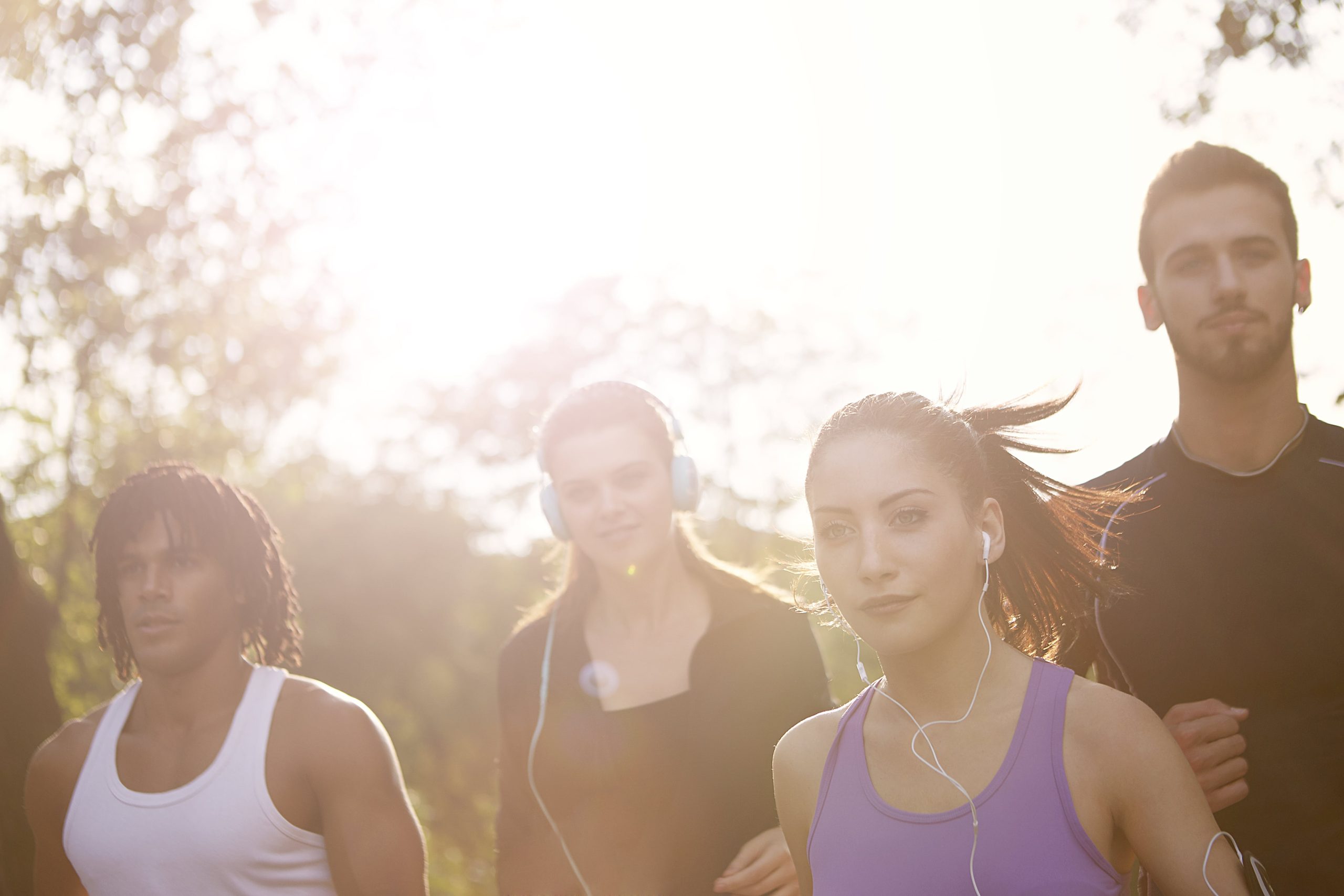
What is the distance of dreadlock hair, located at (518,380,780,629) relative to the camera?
13.6 feet

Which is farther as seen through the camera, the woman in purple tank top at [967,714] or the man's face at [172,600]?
the man's face at [172,600]

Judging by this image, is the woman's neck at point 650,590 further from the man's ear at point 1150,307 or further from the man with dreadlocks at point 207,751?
the man's ear at point 1150,307

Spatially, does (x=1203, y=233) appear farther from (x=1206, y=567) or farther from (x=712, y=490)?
(x=712, y=490)

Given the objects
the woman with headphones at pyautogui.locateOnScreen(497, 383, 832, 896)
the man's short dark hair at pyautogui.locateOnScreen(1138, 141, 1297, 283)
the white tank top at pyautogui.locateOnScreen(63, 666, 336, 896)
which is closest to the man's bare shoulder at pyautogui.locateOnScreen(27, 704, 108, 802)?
the white tank top at pyautogui.locateOnScreen(63, 666, 336, 896)

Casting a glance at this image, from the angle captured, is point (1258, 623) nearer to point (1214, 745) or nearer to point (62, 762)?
point (1214, 745)

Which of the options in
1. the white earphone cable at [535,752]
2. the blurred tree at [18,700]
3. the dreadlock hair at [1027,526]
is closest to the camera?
the dreadlock hair at [1027,526]

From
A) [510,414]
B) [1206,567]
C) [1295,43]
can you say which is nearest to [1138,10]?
[1295,43]

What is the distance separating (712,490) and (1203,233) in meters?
14.9

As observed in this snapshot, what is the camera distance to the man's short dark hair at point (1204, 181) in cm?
343

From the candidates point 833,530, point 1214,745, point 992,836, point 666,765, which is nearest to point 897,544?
point 833,530

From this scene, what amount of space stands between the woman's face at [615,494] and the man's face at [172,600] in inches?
52.8

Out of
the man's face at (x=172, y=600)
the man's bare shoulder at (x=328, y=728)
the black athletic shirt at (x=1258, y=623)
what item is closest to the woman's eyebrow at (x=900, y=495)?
the black athletic shirt at (x=1258, y=623)

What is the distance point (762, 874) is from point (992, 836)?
4.17 feet

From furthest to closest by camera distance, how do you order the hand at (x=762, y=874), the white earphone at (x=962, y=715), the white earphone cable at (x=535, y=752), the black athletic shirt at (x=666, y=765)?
the white earphone cable at (x=535, y=752) < the black athletic shirt at (x=666, y=765) < the hand at (x=762, y=874) < the white earphone at (x=962, y=715)
